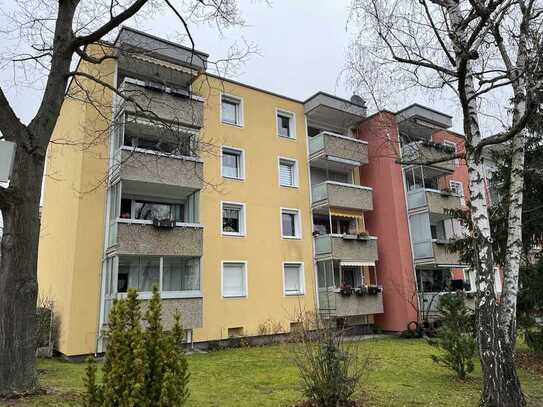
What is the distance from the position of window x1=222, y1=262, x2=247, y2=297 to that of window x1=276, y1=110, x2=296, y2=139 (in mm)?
8044

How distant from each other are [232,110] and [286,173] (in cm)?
446

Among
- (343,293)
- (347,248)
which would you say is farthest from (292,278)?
(347,248)

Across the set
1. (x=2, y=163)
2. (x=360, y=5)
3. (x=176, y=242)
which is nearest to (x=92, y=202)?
(x=176, y=242)

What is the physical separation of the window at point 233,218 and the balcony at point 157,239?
7.64 feet

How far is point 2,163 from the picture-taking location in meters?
6.16

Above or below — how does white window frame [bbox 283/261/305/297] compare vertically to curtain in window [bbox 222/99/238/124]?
Result: below

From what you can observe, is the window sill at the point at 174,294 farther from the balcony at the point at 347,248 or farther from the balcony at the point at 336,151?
the balcony at the point at 336,151

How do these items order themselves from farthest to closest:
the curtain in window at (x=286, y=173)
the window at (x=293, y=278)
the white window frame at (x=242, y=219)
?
the curtain in window at (x=286, y=173)
the window at (x=293, y=278)
the white window frame at (x=242, y=219)

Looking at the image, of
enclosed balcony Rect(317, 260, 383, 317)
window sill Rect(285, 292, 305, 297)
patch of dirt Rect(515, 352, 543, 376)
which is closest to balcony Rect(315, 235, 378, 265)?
enclosed balcony Rect(317, 260, 383, 317)

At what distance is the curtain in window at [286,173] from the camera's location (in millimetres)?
22812

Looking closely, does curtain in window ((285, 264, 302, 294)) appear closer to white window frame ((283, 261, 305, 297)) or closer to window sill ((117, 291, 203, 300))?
white window frame ((283, 261, 305, 297))

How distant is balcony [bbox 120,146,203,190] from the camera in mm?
16875

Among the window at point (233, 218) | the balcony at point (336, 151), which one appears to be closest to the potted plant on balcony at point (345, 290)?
the window at point (233, 218)

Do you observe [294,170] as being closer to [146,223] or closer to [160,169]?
[160,169]
